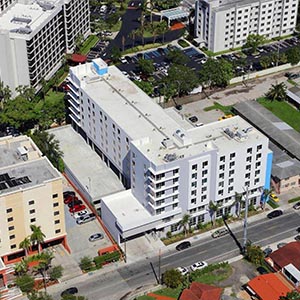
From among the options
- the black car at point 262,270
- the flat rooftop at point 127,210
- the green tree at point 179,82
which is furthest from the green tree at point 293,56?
the black car at point 262,270

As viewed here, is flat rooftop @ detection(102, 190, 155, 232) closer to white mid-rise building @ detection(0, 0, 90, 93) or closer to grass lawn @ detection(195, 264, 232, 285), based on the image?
grass lawn @ detection(195, 264, 232, 285)

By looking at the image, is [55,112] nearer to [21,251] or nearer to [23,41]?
[23,41]

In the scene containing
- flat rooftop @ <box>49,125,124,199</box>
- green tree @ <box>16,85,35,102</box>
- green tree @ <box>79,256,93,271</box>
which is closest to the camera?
green tree @ <box>79,256,93,271</box>

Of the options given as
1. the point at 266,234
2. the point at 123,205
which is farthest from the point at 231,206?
the point at 123,205

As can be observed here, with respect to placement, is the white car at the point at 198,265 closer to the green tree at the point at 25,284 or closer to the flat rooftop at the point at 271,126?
the green tree at the point at 25,284

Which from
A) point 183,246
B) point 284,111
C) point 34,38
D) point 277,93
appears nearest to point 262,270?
point 183,246

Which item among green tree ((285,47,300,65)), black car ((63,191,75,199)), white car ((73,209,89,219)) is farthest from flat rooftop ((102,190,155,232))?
green tree ((285,47,300,65))
